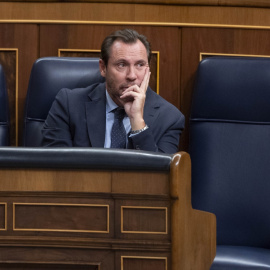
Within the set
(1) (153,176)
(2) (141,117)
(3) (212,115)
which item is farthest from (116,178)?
(3) (212,115)

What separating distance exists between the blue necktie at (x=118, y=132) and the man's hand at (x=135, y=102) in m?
0.04

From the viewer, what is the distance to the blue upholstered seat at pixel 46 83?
99 centimetres

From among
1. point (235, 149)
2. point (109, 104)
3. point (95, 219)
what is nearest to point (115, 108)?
point (109, 104)

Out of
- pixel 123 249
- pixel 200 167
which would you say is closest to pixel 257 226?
pixel 200 167

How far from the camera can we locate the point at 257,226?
986mm

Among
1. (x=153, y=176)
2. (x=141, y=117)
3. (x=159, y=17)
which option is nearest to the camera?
(x=153, y=176)

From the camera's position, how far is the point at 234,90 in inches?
39.1

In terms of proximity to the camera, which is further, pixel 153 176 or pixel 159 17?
pixel 159 17

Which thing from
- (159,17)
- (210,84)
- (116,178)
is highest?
(159,17)

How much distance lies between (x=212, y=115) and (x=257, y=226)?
20 cm

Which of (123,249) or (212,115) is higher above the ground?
(212,115)

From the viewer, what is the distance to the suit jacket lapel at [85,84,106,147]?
941mm

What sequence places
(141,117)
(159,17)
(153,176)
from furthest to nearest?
(159,17) → (141,117) → (153,176)

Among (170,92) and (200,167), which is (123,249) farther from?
(170,92)
